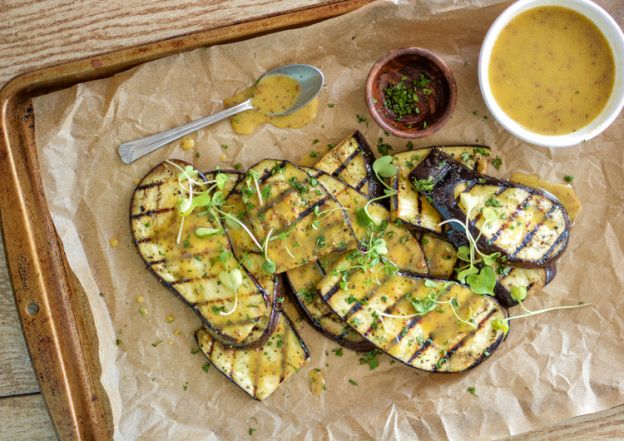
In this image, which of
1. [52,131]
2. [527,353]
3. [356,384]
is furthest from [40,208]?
[527,353]

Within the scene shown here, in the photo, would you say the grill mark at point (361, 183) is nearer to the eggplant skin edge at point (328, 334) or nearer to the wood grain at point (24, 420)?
the eggplant skin edge at point (328, 334)

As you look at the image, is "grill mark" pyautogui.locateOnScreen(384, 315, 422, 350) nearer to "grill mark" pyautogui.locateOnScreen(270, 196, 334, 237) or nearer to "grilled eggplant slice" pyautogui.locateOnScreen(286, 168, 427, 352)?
"grilled eggplant slice" pyautogui.locateOnScreen(286, 168, 427, 352)

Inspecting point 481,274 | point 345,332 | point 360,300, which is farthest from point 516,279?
point 345,332

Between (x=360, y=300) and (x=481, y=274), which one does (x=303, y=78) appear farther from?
(x=481, y=274)

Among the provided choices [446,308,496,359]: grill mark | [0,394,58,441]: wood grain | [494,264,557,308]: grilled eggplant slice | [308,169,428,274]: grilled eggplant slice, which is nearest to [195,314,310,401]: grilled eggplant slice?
[308,169,428,274]: grilled eggplant slice

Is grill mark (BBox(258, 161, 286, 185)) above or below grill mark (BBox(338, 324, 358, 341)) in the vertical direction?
above

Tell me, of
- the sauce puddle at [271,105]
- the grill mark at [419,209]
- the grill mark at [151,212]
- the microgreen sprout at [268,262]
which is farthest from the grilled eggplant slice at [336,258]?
the grill mark at [151,212]
